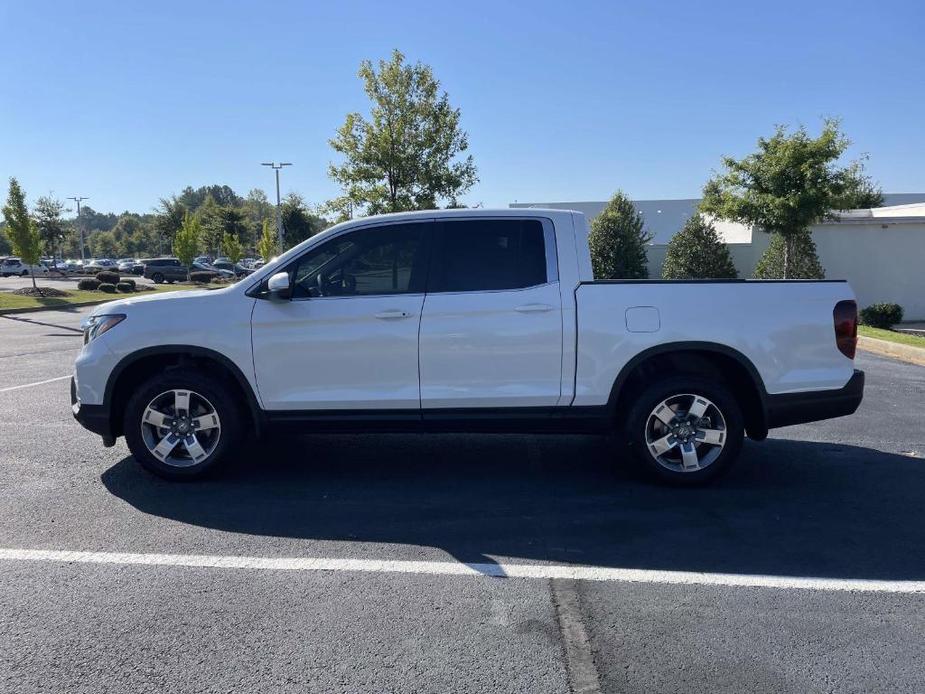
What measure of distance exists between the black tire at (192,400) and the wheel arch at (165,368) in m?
0.10

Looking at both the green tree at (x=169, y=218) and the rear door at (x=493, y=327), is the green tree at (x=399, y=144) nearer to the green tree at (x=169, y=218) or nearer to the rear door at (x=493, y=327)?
the rear door at (x=493, y=327)

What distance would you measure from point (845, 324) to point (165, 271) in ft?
168

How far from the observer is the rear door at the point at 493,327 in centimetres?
504

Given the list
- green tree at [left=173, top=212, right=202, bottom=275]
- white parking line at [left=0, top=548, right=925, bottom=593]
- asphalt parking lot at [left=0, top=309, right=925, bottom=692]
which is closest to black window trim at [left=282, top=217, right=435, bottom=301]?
asphalt parking lot at [left=0, top=309, right=925, bottom=692]

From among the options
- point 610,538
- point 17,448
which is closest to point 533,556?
point 610,538

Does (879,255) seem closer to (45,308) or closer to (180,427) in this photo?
(180,427)

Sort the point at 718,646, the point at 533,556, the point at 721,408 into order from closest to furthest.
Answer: the point at 718,646
the point at 533,556
the point at 721,408

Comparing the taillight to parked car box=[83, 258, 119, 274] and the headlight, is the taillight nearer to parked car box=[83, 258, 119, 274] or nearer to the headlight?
the headlight

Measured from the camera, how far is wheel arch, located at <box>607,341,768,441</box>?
5.06m

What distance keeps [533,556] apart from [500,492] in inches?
42.0

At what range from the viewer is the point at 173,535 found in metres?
4.38

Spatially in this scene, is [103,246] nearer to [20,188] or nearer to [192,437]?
[20,188]

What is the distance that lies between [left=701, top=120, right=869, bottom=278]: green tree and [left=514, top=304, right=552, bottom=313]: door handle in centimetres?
1514

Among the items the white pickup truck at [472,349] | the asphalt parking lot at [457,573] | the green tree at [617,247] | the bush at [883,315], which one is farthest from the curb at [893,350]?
the green tree at [617,247]
